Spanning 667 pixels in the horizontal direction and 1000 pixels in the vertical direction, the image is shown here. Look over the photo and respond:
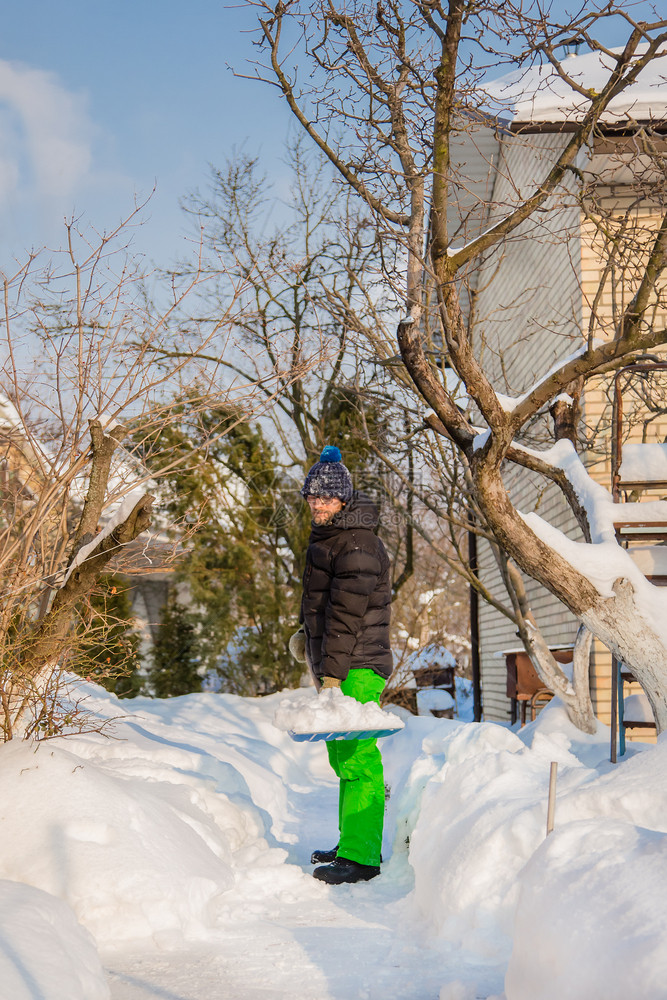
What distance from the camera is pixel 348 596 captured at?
439cm

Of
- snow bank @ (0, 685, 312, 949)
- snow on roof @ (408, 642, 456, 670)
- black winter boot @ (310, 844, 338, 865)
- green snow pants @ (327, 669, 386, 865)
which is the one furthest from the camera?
snow on roof @ (408, 642, 456, 670)

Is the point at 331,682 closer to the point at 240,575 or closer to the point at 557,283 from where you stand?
the point at 557,283

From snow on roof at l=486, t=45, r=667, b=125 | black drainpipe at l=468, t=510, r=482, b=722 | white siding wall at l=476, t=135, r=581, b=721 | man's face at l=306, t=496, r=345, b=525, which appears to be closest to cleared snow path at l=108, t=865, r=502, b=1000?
man's face at l=306, t=496, r=345, b=525

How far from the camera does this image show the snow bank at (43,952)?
A: 2.18 m

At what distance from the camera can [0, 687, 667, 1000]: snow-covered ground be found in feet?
6.43

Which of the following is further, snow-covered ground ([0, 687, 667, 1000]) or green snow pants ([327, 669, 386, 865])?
green snow pants ([327, 669, 386, 865])

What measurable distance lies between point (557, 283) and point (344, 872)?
25.7 ft

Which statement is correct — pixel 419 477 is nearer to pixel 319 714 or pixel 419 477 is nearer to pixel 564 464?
pixel 564 464

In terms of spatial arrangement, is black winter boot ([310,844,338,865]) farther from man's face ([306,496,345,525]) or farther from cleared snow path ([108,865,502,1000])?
man's face ([306,496,345,525])

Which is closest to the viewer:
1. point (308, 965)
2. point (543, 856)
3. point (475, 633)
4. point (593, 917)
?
point (593, 917)

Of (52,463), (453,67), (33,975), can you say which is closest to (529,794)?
(33,975)

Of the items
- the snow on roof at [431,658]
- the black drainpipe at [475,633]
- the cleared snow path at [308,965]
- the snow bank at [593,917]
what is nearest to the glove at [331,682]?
the cleared snow path at [308,965]

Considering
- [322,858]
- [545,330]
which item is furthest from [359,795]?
[545,330]

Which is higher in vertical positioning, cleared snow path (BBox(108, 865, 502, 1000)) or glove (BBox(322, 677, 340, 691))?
glove (BBox(322, 677, 340, 691))
